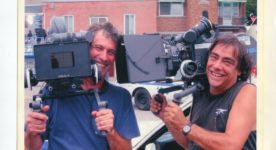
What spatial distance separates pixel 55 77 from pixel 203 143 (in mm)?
745

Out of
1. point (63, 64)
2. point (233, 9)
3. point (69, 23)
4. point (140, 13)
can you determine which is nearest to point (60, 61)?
point (63, 64)

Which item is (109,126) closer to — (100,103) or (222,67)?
(100,103)

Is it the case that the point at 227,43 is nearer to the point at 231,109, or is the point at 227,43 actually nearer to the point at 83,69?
the point at 231,109

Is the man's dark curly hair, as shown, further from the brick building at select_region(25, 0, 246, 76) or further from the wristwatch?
the wristwatch

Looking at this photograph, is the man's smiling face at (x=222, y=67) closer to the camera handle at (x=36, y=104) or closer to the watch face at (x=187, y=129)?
the watch face at (x=187, y=129)

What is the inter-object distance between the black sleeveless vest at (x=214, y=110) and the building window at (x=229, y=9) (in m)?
0.34

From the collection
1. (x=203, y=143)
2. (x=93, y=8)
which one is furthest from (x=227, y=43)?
(x=93, y=8)

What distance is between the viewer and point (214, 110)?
2.51 metres

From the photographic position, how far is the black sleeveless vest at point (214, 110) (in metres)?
2.48

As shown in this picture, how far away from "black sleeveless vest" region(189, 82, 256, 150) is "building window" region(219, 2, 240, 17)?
1.10ft

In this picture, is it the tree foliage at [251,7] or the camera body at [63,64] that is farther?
the tree foliage at [251,7]

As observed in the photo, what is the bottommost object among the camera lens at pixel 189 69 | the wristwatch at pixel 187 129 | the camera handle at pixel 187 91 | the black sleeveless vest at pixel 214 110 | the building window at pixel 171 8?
the wristwatch at pixel 187 129

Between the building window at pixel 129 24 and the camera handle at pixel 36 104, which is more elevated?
the building window at pixel 129 24

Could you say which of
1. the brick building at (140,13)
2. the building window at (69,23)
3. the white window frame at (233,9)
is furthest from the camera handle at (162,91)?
the building window at (69,23)
